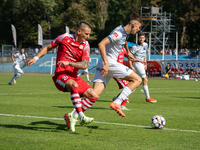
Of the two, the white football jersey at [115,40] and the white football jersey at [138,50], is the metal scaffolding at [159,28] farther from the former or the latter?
the white football jersey at [115,40]

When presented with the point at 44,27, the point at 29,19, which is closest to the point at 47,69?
the point at 44,27

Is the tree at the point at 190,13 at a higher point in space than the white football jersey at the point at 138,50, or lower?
lower

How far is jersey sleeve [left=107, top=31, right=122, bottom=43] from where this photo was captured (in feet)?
23.2

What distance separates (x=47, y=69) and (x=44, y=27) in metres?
28.9

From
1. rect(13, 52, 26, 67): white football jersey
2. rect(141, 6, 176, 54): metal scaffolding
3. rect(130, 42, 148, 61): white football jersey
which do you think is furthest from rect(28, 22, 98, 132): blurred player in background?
rect(141, 6, 176, 54): metal scaffolding

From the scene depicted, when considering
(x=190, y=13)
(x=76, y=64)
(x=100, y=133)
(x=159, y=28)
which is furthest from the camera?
(x=190, y=13)

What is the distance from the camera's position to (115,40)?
7.13 metres

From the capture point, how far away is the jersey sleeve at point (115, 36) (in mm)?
7070

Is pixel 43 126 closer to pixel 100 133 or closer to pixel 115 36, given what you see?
pixel 100 133

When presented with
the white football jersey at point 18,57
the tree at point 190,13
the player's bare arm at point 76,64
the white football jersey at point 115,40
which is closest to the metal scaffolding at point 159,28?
the tree at point 190,13

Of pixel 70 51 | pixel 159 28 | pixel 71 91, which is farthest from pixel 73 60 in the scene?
pixel 159 28

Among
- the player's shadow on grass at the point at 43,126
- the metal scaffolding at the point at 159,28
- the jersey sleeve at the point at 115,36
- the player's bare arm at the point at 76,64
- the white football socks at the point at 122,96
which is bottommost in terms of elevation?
the metal scaffolding at the point at 159,28

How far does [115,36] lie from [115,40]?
0.27 feet

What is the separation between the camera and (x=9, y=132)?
6.19m
